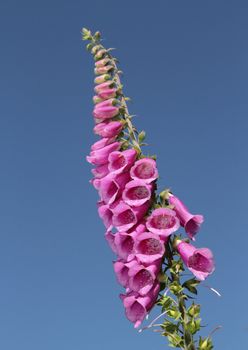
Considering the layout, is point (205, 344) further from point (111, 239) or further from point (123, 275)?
point (111, 239)

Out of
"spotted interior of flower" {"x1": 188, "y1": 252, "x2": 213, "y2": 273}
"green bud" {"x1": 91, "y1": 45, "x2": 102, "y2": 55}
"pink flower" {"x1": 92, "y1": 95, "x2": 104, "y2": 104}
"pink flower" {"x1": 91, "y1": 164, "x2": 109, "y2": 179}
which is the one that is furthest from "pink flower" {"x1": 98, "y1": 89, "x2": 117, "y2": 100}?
"spotted interior of flower" {"x1": 188, "y1": 252, "x2": 213, "y2": 273}

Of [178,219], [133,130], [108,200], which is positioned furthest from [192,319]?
[133,130]

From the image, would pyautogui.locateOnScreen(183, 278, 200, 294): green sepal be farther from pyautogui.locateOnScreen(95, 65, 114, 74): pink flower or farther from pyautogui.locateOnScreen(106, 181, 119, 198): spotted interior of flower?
pyautogui.locateOnScreen(95, 65, 114, 74): pink flower

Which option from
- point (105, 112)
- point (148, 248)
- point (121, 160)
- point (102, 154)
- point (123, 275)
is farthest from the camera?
point (105, 112)

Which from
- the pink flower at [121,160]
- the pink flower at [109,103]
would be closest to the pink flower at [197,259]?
the pink flower at [121,160]

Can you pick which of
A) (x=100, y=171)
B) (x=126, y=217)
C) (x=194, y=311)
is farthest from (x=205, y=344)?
(x=100, y=171)

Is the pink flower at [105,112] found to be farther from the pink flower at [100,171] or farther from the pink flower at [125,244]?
the pink flower at [125,244]
